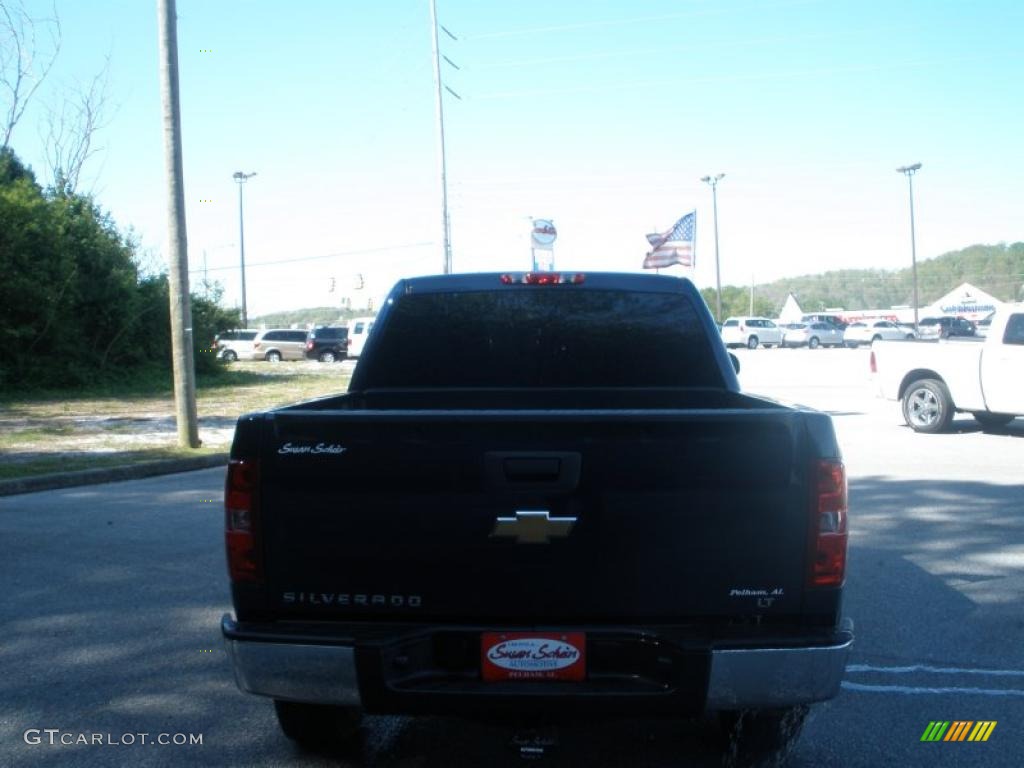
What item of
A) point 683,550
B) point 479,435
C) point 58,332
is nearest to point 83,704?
point 479,435

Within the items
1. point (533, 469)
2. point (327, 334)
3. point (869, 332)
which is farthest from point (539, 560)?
point (869, 332)

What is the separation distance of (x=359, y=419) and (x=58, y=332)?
25.0 metres

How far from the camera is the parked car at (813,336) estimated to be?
204ft

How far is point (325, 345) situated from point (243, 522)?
49719mm

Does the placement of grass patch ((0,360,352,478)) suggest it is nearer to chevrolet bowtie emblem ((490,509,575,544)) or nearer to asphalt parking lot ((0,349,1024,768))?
asphalt parking lot ((0,349,1024,768))

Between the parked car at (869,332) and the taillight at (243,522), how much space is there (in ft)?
190

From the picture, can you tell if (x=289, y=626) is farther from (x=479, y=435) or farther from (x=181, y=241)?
(x=181, y=241)

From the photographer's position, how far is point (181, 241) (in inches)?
556

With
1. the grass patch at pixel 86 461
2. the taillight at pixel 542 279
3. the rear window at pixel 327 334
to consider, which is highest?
the rear window at pixel 327 334

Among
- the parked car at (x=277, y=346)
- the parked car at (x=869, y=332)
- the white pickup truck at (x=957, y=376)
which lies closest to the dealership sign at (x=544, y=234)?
the white pickup truck at (x=957, y=376)

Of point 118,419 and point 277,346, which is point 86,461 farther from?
point 277,346

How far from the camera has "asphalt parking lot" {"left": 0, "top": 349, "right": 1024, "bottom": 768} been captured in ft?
14.5

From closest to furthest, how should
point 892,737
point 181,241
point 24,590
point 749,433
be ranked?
point 749,433
point 892,737
point 24,590
point 181,241

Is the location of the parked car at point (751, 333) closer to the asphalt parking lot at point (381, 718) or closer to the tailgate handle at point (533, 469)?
the asphalt parking lot at point (381, 718)
